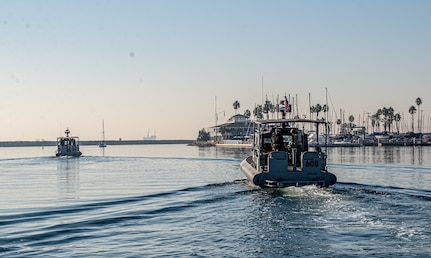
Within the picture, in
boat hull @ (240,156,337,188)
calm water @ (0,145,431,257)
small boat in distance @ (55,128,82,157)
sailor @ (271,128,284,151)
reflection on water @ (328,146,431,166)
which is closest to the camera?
calm water @ (0,145,431,257)

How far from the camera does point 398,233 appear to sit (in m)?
15.3

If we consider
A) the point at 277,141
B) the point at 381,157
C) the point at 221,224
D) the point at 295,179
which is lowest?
the point at 381,157

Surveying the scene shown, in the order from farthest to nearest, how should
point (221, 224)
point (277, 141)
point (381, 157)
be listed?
point (381, 157)
point (277, 141)
point (221, 224)

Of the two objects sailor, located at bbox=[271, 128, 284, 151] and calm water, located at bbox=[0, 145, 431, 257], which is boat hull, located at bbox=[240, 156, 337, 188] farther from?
sailor, located at bbox=[271, 128, 284, 151]

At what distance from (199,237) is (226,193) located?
1174cm

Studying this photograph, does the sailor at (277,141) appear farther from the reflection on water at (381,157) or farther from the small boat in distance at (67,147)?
the small boat in distance at (67,147)

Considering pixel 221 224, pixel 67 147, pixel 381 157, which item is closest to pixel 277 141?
pixel 221 224

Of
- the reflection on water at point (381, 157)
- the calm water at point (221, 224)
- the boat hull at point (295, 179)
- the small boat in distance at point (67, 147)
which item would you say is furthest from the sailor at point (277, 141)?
the small boat in distance at point (67, 147)

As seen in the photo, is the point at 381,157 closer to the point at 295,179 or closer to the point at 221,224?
the point at 295,179

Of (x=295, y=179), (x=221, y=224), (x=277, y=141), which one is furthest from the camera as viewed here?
(x=277, y=141)

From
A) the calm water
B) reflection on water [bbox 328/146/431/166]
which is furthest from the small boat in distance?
the calm water

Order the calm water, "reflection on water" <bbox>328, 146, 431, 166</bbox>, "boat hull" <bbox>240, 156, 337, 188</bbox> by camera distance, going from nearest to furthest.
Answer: the calm water < "boat hull" <bbox>240, 156, 337, 188</bbox> < "reflection on water" <bbox>328, 146, 431, 166</bbox>

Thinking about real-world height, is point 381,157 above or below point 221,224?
below

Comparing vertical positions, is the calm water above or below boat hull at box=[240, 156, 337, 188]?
below
